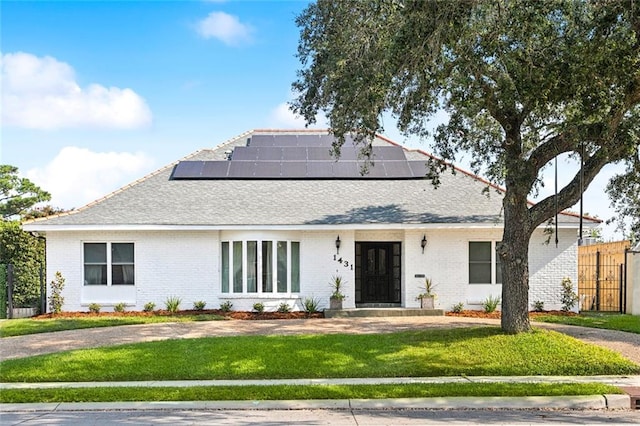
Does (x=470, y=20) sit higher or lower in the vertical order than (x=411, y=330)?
higher

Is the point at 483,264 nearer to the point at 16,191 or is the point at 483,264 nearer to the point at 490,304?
the point at 490,304

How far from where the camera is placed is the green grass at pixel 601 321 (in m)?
15.1

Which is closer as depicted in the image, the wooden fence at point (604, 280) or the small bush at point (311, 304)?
the small bush at point (311, 304)

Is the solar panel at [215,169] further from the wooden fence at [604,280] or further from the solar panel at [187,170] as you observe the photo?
the wooden fence at [604,280]

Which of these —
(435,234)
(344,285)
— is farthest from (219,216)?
(435,234)

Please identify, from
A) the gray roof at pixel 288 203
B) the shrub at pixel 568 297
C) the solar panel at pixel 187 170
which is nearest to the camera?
the gray roof at pixel 288 203

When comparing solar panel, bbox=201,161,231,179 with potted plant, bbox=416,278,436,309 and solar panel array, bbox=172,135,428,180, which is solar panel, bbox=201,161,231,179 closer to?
solar panel array, bbox=172,135,428,180

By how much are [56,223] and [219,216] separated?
5.05 metres

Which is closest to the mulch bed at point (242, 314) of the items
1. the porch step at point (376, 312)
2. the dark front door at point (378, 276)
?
the porch step at point (376, 312)

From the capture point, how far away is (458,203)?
19.3 meters

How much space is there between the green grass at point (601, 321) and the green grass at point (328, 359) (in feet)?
11.8

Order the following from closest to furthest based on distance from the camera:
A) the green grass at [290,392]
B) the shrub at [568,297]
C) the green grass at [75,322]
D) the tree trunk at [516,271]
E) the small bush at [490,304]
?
the green grass at [290,392] < the tree trunk at [516,271] < the green grass at [75,322] < the small bush at [490,304] < the shrub at [568,297]

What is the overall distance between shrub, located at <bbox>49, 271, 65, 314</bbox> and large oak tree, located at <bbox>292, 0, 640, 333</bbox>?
10329 mm

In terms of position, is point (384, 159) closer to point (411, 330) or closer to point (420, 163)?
point (420, 163)
